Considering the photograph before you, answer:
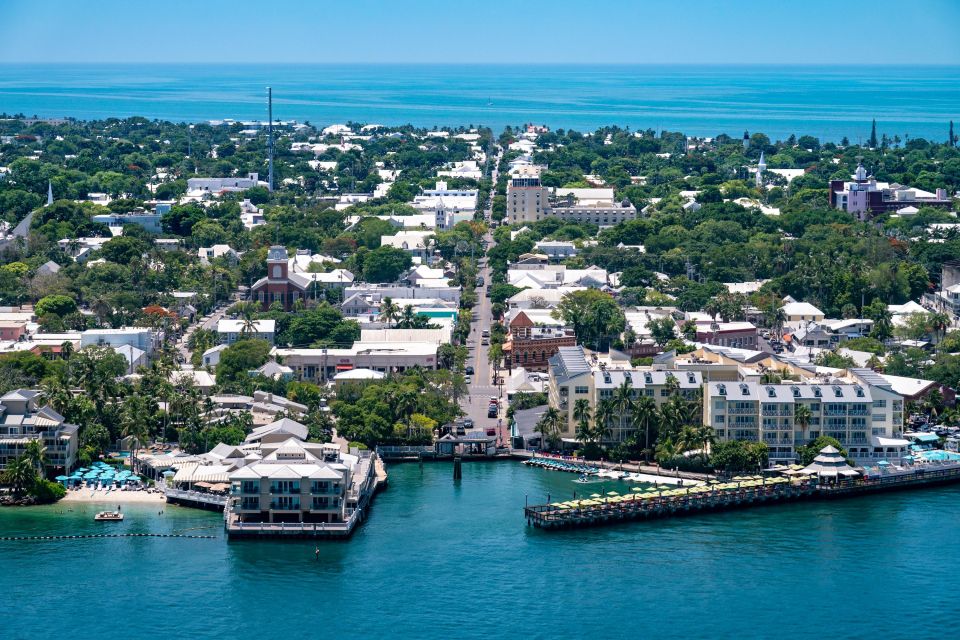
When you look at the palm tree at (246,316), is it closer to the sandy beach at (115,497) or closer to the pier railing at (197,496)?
the sandy beach at (115,497)

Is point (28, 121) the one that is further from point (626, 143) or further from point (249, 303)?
point (249, 303)

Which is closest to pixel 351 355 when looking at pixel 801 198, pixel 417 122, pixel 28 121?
→ pixel 801 198

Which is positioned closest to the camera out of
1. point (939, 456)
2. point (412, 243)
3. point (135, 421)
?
point (135, 421)

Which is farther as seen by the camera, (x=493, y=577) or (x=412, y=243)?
(x=412, y=243)

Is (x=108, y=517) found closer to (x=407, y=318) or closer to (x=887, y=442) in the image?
(x=887, y=442)

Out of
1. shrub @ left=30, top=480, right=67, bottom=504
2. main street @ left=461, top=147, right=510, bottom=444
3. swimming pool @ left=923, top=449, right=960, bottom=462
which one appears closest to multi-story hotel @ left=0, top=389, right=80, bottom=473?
shrub @ left=30, top=480, right=67, bottom=504

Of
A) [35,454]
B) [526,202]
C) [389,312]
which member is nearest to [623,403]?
[35,454]
